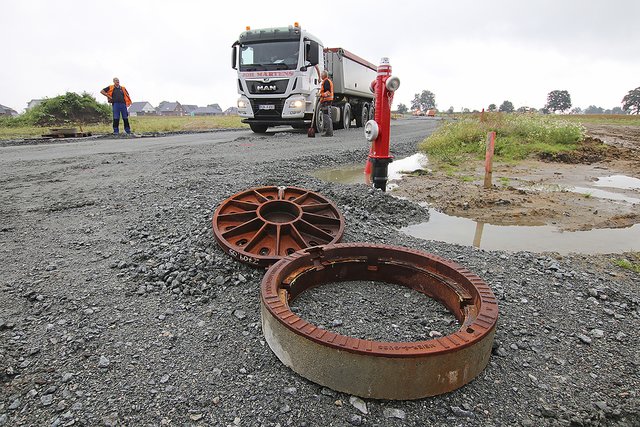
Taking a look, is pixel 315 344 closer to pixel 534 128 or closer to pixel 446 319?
Answer: pixel 446 319

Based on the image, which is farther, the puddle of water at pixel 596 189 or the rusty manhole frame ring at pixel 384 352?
the puddle of water at pixel 596 189

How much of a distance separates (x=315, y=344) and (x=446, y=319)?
1099 mm

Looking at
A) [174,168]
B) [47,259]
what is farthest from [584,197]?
[47,259]

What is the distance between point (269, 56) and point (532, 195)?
8852 mm

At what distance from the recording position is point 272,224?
11.0 ft

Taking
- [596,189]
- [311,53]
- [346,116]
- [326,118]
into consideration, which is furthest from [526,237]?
[346,116]

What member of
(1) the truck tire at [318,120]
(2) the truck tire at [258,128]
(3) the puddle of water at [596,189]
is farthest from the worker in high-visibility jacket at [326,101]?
(3) the puddle of water at [596,189]

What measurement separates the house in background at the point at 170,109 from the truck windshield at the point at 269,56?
83.0 metres

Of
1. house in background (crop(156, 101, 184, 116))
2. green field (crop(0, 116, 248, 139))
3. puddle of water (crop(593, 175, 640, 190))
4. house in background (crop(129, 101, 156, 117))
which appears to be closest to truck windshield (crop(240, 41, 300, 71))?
green field (crop(0, 116, 248, 139))

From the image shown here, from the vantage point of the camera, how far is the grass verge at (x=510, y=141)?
10.6 meters

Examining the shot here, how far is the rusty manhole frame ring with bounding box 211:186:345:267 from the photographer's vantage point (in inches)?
126

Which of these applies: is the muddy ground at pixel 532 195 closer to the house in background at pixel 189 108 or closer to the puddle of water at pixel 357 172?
the puddle of water at pixel 357 172

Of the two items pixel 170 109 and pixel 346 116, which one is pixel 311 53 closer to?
pixel 346 116

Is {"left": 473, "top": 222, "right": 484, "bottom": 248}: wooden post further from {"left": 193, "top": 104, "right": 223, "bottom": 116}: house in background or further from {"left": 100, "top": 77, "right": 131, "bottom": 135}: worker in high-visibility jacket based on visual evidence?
{"left": 193, "top": 104, "right": 223, "bottom": 116}: house in background
